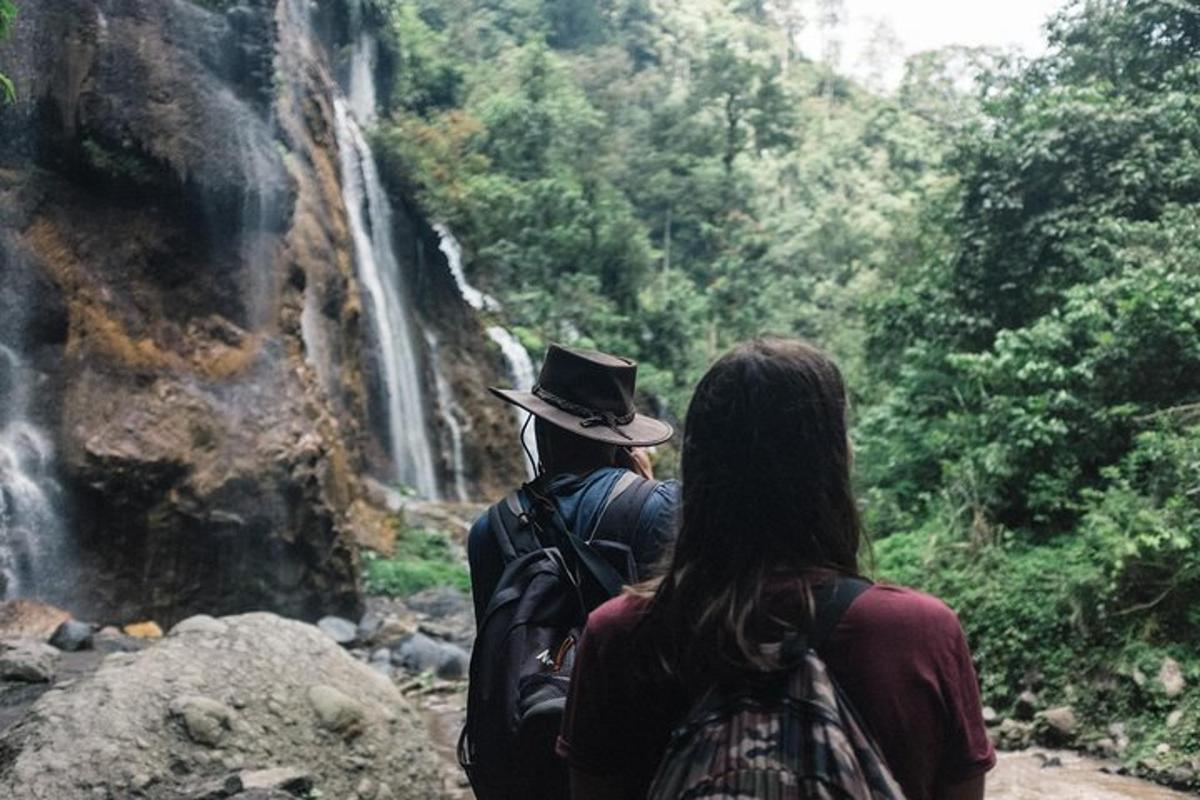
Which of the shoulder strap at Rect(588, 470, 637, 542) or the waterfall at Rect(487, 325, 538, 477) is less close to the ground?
the shoulder strap at Rect(588, 470, 637, 542)

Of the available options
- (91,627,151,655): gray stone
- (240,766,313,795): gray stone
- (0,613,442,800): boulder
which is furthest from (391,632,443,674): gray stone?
(240,766,313,795): gray stone

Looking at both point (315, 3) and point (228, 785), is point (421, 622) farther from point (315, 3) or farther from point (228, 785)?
point (315, 3)

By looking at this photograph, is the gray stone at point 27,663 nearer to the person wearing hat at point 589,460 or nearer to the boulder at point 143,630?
the boulder at point 143,630

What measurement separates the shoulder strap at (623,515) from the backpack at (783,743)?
81cm

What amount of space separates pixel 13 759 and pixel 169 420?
727 cm

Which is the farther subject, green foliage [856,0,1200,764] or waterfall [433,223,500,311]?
waterfall [433,223,500,311]

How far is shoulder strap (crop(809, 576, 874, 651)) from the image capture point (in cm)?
149

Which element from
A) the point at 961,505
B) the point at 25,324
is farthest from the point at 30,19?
the point at 961,505

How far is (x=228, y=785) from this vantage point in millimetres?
4645

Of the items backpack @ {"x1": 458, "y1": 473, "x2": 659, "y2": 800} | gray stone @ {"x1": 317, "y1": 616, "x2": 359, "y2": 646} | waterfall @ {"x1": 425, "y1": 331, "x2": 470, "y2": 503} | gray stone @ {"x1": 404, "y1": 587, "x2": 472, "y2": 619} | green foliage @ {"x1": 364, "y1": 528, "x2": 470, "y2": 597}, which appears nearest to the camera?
backpack @ {"x1": 458, "y1": 473, "x2": 659, "y2": 800}

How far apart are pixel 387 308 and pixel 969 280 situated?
1020 centimetres

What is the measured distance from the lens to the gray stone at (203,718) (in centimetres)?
514

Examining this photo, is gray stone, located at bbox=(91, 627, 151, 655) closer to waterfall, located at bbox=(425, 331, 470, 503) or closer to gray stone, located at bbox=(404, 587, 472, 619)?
gray stone, located at bbox=(404, 587, 472, 619)

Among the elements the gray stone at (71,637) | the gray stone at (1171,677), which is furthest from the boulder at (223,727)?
the gray stone at (1171,677)
